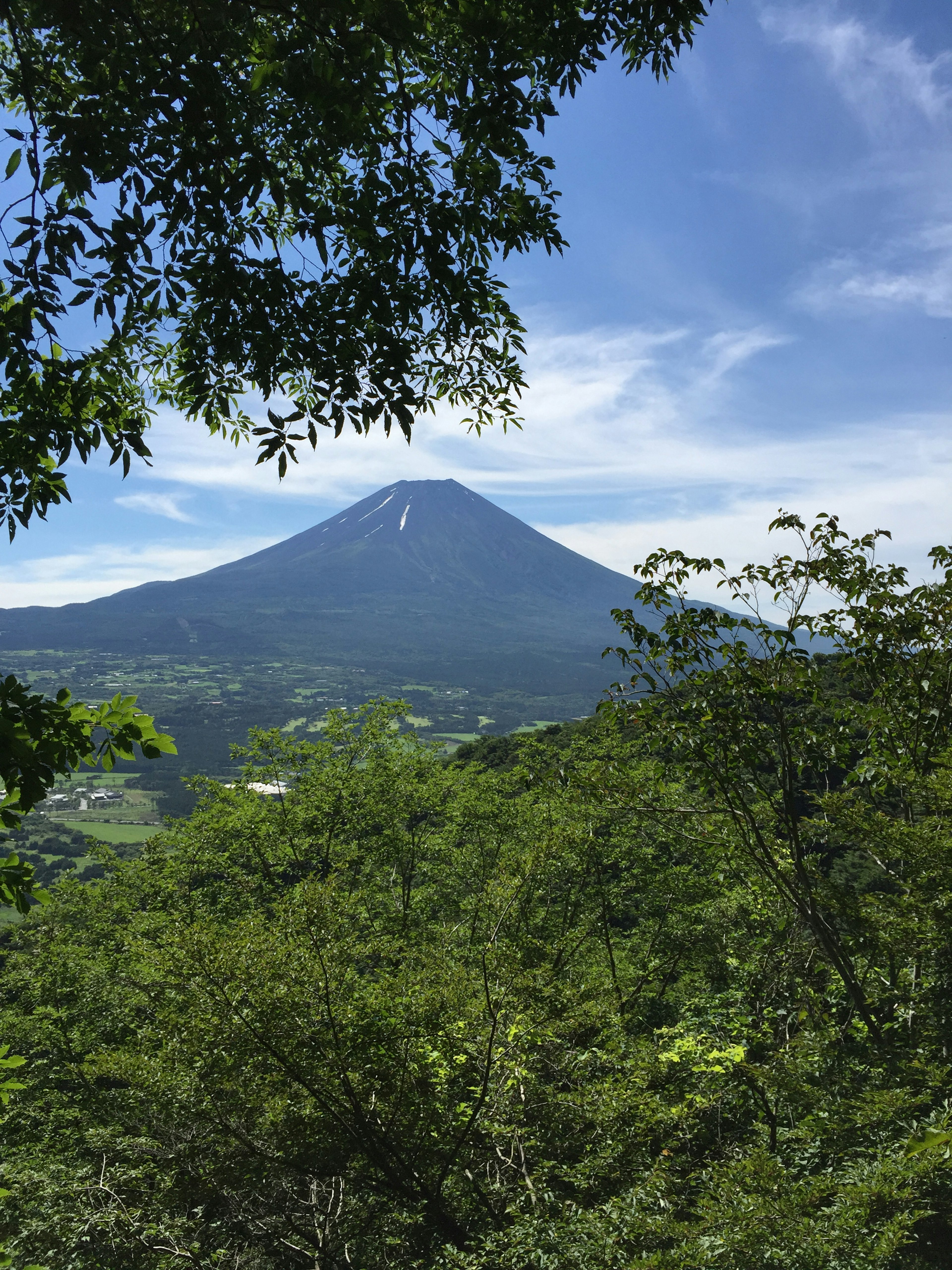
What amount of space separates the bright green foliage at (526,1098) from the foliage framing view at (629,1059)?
29 mm

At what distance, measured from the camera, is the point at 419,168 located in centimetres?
259

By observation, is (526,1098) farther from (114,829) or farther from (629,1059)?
(114,829)

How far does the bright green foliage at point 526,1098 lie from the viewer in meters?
3.60

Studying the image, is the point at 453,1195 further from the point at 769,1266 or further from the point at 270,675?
the point at 270,675

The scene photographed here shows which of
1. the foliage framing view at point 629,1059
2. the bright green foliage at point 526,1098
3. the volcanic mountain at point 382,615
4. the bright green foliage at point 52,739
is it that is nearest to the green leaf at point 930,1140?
the bright green foliage at point 52,739

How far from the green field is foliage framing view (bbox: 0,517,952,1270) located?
2107 inches

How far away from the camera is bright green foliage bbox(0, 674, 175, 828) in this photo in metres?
1.75

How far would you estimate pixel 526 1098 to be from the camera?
5.32 m

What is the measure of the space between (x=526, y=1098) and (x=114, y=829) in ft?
222

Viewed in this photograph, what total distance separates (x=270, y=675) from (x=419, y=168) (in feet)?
458

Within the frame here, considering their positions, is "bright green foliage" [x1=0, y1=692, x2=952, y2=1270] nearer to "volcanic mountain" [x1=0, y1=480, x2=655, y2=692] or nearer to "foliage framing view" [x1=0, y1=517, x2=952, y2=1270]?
"foliage framing view" [x1=0, y1=517, x2=952, y2=1270]

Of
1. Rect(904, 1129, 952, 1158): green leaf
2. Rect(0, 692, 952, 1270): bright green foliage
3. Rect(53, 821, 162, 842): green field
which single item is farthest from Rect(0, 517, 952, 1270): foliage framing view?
Rect(53, 821, 162, 842): green field

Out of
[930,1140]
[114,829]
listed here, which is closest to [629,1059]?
[930,1140]

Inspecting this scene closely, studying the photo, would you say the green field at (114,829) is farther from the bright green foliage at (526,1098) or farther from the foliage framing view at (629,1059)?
the foliage framing view at (629,1059)
